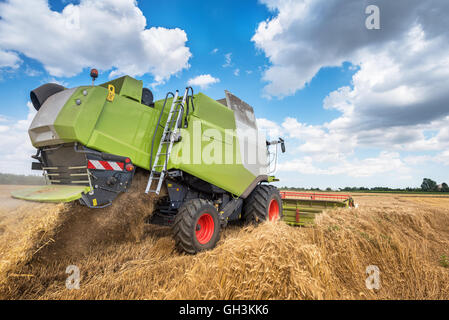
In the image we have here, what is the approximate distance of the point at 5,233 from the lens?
110 inches

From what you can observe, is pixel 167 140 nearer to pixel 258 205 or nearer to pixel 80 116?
pixel 80 116

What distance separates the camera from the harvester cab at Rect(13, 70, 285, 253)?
3.45 metres

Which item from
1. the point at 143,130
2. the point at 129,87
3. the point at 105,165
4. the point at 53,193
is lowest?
the point at 53,193

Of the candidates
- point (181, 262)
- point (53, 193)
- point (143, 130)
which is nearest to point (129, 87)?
point (143, 130)

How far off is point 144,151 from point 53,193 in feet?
4.55

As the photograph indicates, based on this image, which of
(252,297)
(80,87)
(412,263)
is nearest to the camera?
(252,297)

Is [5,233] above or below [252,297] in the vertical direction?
above

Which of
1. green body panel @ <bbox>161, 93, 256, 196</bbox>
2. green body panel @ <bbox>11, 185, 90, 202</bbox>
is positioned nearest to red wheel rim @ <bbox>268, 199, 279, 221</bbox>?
green body panel @ <bbox>161, 93, 256, 196</bbox>

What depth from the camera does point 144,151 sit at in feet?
13.5

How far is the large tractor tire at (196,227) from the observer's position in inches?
149

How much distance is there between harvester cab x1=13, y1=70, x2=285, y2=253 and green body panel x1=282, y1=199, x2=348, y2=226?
3.12 m
